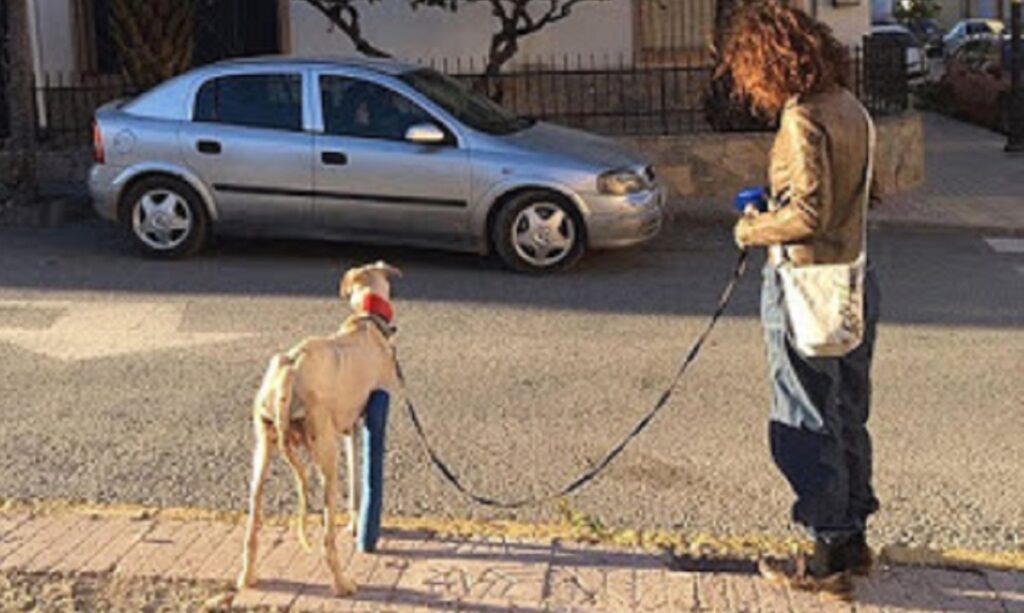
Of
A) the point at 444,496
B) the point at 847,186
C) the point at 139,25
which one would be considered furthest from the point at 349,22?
the point at 847,186

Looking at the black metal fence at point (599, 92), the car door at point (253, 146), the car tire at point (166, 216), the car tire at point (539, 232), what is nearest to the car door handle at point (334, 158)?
the car door at point (253, 146)

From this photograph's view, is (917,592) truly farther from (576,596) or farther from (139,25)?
(139,25)

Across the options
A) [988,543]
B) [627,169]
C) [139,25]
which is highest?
[139,25]

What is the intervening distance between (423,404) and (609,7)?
11304 mm

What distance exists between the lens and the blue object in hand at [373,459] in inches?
175

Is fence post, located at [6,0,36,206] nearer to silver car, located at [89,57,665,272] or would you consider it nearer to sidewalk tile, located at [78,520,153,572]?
silver car, located at [89,57,665,272]

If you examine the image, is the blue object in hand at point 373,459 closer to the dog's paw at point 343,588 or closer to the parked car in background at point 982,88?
the dog's paw at point 343,588

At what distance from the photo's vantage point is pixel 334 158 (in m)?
10.3

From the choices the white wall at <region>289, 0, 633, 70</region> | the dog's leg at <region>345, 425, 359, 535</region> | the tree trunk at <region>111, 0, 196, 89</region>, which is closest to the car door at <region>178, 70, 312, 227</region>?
the tree trunk at <region>111, 0, 196, 89</region>

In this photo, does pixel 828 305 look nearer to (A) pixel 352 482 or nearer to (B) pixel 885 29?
(A) pixel 352 482

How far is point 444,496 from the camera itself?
5535mm

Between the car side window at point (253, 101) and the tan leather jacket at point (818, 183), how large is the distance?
6.73 metres

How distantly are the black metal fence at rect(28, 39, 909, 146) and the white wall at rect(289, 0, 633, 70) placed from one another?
0.15 m

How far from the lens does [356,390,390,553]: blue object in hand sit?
14.6ft
